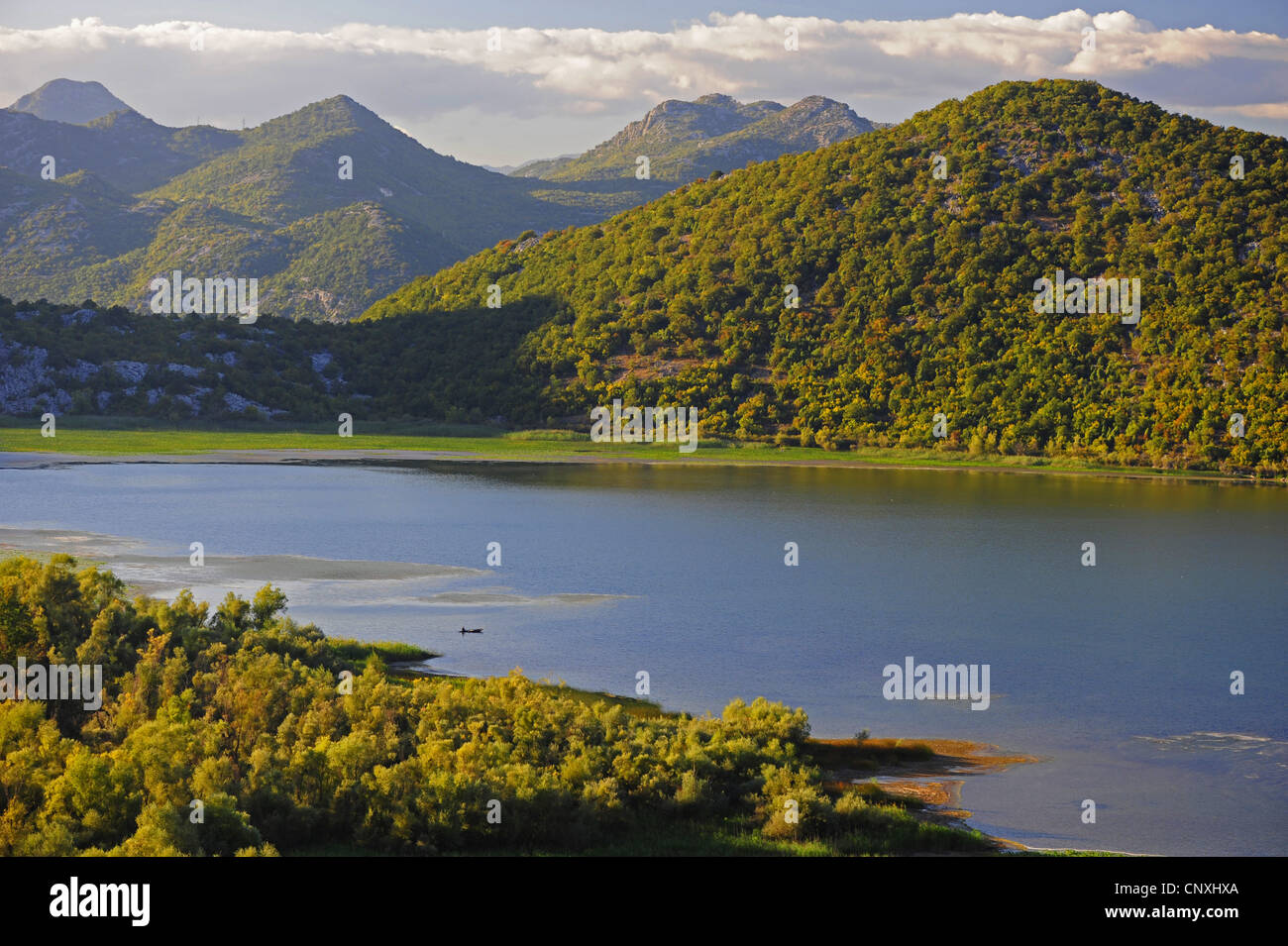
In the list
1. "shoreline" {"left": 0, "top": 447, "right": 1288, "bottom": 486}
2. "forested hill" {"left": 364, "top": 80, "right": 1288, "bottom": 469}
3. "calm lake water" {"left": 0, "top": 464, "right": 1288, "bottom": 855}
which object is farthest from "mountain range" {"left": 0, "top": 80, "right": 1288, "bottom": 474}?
"calm lake water" {"left": 0, "top": 464, "right": 1288, "bottom": 855}

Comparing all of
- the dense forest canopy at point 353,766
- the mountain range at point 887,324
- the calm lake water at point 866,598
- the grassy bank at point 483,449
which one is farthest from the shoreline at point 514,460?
the dense forest canopy at point 353,766

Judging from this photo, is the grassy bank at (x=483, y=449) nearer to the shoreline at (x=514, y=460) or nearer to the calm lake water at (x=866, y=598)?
the shoreline at (x=514, y=460)

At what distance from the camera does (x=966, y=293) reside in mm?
109688

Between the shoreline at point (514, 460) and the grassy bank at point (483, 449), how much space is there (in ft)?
0.33

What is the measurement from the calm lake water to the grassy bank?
637 inches

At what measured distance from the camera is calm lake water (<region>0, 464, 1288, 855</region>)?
902 inches

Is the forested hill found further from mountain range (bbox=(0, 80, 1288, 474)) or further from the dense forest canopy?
the dense forest canopy

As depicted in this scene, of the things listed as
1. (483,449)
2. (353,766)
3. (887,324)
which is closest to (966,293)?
(887,324)

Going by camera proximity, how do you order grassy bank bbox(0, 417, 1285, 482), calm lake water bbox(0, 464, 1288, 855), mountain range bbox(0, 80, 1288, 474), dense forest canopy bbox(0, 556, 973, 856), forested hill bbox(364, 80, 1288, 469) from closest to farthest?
dense forest canopy bbox(0, 556, 973, 856), calm lake water bbox(0, 464, 1288, 855), grassy bank bbox(0, 417, 1285, 482), forested hill bbox(364, 80, 1288, 469), mountain range bbox(0, 80, 1288, 474)

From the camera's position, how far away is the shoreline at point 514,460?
84000 mm

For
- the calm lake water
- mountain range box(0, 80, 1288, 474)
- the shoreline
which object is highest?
mountain range box(0, 80, 1288, 474)

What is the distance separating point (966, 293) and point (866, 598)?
245ft

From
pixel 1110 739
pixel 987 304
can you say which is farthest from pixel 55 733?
pixel 987 304
